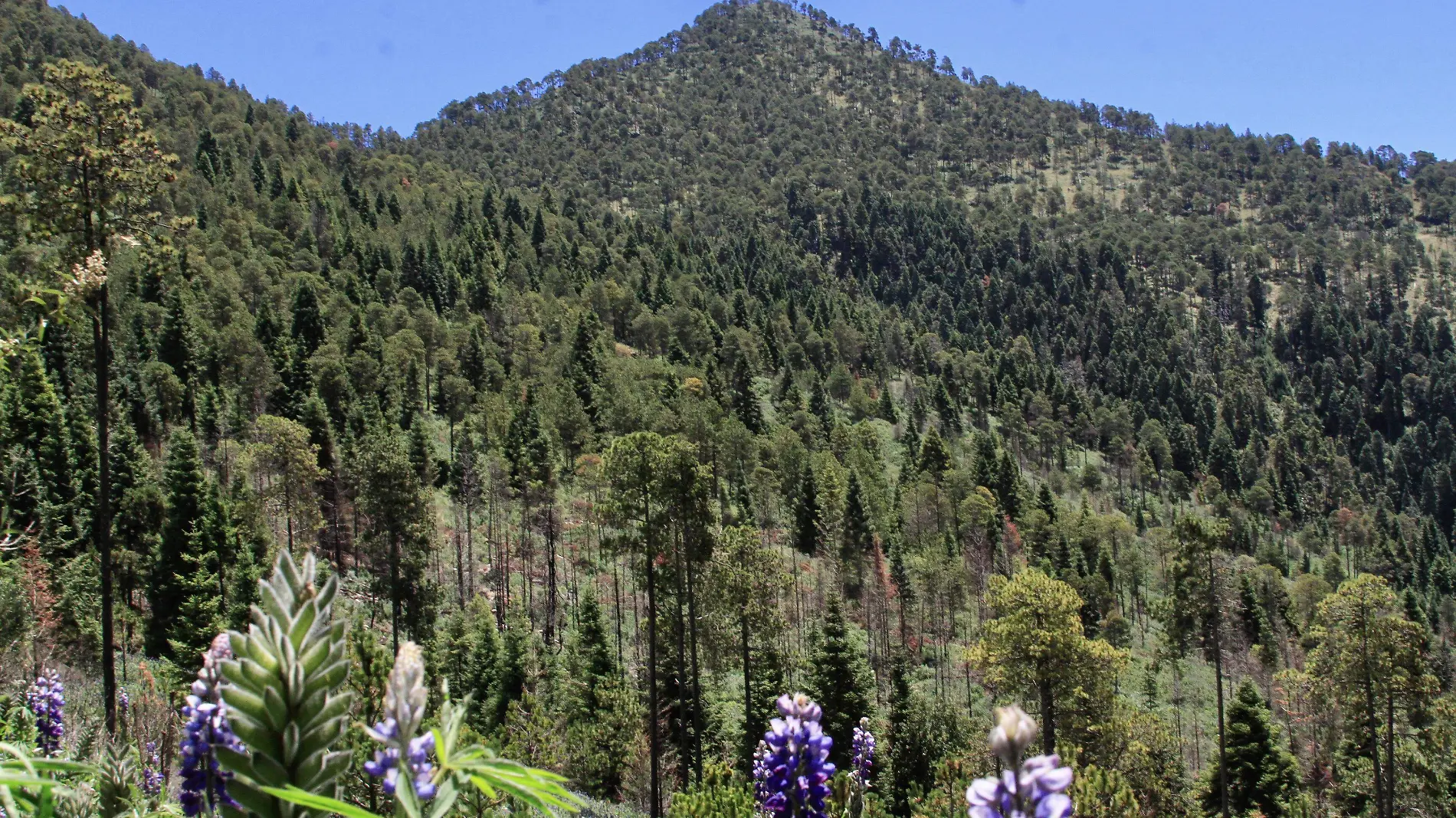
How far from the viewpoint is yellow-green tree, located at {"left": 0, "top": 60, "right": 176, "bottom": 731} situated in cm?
1065

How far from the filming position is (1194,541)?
83.5 ft

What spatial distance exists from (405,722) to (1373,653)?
103 feet

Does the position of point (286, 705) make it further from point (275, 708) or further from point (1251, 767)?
point (1251, 767)

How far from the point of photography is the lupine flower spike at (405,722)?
1527 mm

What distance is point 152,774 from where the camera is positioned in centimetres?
580

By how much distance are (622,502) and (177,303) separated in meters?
54.9

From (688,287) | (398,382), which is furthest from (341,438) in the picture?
(688,287)

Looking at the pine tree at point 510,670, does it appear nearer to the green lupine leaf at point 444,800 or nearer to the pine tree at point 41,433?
the pine tree at point 41,433

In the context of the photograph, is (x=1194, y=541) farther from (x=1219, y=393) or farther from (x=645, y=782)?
(x=1219, y=393)

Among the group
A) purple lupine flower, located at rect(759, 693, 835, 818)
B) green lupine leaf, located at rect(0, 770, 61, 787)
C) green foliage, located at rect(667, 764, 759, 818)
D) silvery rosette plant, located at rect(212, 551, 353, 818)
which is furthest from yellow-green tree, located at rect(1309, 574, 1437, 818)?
green lupine leaf, located at rect(0, 770, 61, 787)

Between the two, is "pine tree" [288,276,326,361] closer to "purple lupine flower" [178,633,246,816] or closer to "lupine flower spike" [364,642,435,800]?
"purple lupine flower" [178,633,246,816]

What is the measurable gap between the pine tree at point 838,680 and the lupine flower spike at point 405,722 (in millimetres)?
29243

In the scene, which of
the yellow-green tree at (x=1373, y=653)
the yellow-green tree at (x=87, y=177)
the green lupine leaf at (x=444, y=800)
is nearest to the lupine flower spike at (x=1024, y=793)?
the green lupine leaf at (x=444, y=800)

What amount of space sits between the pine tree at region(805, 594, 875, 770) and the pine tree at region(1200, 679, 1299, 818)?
12091 millimetres
